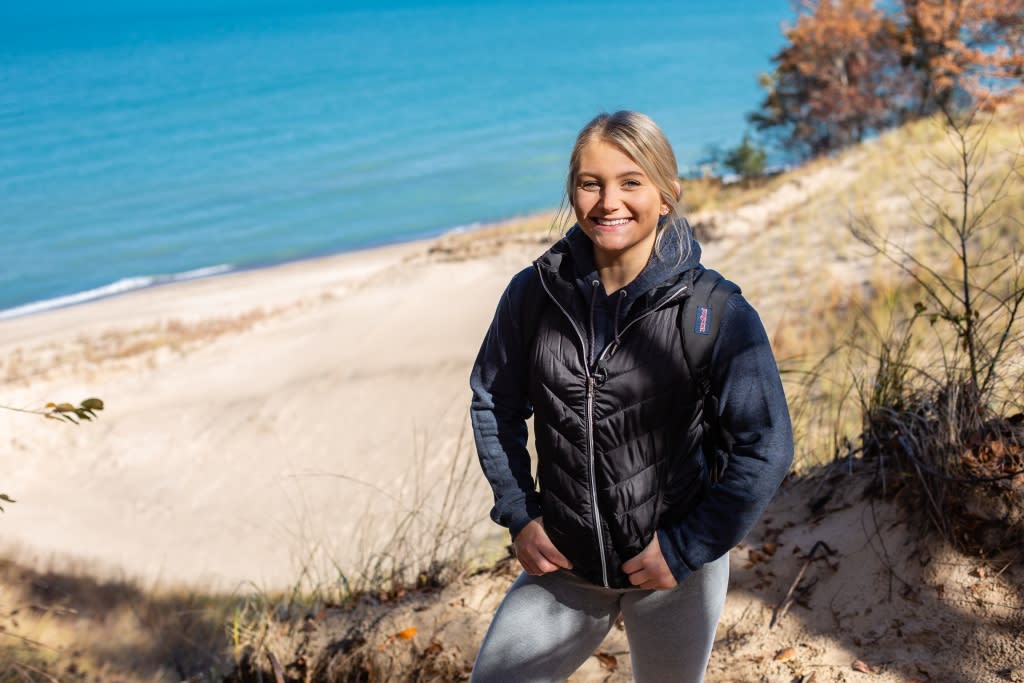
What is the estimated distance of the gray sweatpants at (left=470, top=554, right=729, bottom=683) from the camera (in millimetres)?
2068

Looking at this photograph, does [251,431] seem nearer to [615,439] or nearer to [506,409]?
[506,409]

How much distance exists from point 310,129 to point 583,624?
48742 millimetres

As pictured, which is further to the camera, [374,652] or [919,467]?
[374,652]

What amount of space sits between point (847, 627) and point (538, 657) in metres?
1.62

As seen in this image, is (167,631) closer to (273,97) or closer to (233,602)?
(233,602)

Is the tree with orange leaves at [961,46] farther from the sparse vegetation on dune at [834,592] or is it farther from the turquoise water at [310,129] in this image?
the sparse vegetation on dune at [834,592]

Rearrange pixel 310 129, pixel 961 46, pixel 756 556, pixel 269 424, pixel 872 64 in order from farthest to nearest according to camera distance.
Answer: pixel 310 129, pixel 872 64, pixel 961 46, pixel 269 424, pixel 756 556

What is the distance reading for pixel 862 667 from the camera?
117 inches

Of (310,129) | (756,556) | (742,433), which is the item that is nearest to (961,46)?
(756,556)

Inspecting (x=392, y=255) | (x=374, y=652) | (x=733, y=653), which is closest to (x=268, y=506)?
(x=374, y=652)

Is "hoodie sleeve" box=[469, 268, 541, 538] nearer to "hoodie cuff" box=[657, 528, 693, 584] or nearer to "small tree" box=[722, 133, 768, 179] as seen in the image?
"hoodie cuff" box=[657, 528, 693, 584]

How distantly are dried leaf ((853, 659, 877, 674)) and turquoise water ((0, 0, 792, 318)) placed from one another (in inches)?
77.6

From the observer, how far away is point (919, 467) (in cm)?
319

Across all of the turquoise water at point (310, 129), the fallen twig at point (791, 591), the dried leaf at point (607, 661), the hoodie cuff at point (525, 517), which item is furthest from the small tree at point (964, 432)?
the turquoise water at point (310, 129)
